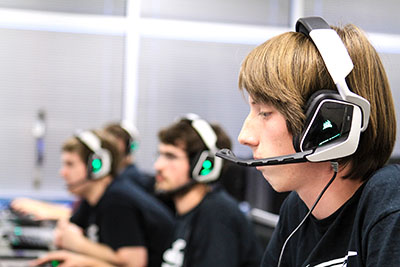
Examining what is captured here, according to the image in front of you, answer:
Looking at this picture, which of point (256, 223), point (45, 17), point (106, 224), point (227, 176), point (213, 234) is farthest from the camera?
point (45, 17)

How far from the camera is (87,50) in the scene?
160 inches

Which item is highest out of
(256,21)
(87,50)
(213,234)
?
(256,21)

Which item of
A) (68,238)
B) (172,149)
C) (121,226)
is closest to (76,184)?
(68,238)

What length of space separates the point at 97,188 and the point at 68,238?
326mm

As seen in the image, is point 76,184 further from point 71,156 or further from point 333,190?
point 333,190

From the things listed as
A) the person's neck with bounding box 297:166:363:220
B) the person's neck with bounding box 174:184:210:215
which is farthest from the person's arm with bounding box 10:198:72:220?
the person's neck with bounding box 297:166:363:220

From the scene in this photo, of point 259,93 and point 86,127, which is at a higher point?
point 259,93

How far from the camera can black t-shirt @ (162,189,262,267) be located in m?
1.84

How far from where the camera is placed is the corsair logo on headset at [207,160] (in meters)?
2.00

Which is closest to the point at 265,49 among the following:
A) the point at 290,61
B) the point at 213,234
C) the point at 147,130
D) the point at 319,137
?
the point at 290,61

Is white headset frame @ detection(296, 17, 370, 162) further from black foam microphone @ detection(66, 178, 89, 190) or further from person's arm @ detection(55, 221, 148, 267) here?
black foam microphone @ detection(66, 178, 89, 190)

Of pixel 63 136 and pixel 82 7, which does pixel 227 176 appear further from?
pixel 82 7

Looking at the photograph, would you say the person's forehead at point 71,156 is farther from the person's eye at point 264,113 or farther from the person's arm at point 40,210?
the person's eye at point 264,113

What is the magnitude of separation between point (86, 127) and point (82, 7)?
0.84 metres
